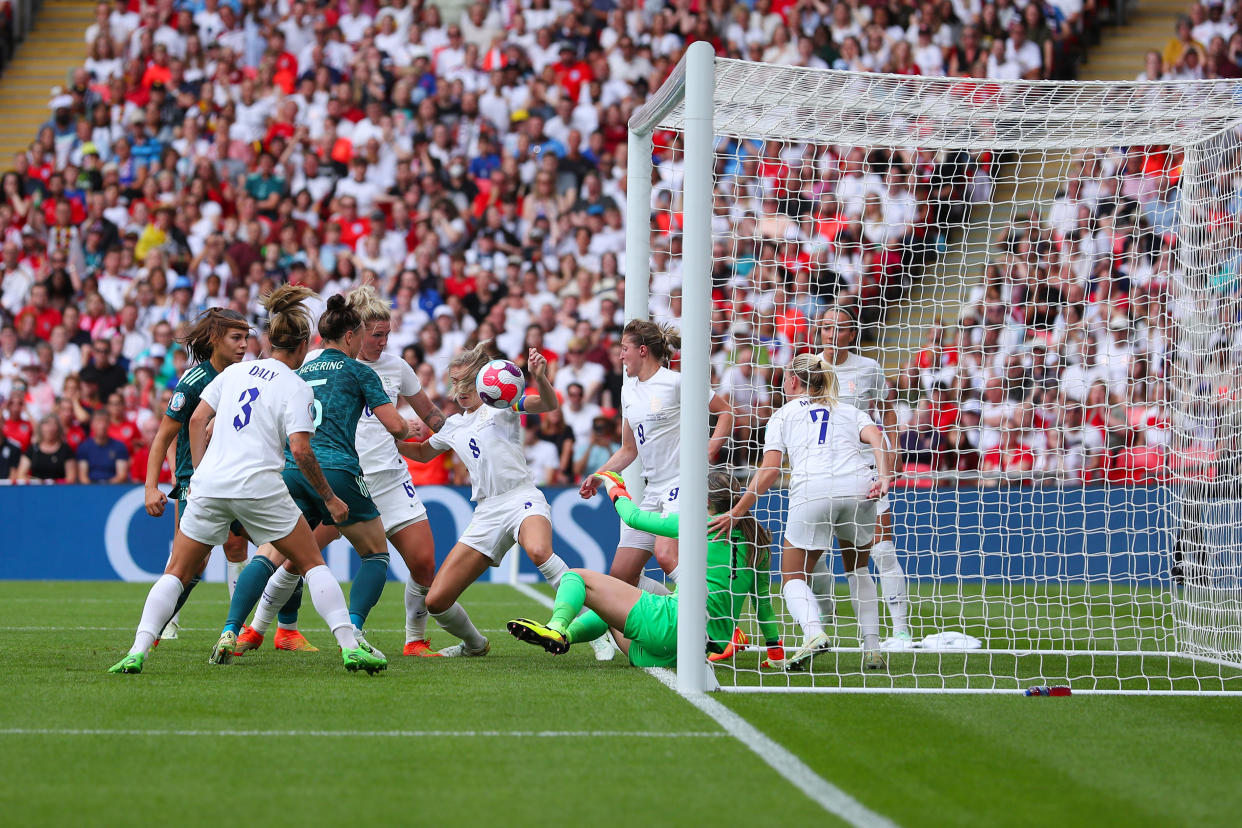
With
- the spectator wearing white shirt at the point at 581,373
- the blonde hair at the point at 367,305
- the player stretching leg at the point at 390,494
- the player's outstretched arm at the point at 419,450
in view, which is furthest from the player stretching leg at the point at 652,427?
the spectator wearing white shirt at the point at 581,373

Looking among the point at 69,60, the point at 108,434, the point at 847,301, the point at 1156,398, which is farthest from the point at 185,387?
the point at 69,60

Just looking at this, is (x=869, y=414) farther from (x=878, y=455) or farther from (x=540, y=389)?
(x=540, y=389)

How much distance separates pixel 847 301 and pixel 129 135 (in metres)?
13.0

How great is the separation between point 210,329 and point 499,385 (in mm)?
1731

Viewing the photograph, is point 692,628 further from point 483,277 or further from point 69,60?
point 69,60

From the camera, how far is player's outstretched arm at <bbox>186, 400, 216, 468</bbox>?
7367 millimetres

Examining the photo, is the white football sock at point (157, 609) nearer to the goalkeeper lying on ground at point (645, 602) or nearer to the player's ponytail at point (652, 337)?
the goalkeeper lying on ground at point (645, 602)

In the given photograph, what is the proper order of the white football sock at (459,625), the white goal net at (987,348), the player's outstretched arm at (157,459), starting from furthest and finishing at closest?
the white football sock at (459,625)
the player's outstretched arm at (157,459)
the white goal net at (987,348)

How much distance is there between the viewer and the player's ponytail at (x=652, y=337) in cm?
836

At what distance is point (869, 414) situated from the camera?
9.16 meters

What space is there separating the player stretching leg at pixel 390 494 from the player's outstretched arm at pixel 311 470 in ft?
3.10

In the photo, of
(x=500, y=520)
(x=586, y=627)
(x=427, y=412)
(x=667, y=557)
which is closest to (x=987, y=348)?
(x=667, y=557)

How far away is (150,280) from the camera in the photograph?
58.7 feet

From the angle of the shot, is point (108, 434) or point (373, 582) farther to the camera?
point (108, 434)
